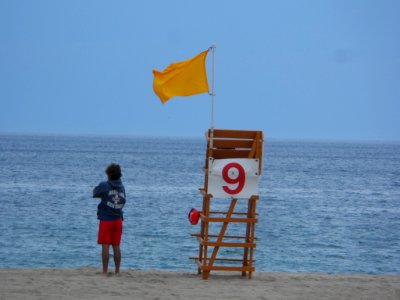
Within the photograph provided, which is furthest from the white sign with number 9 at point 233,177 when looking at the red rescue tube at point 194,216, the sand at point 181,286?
the sand at point 181,286

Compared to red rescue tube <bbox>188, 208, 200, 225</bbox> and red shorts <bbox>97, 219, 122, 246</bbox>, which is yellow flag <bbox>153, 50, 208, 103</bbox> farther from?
red shorts <bbox>97, 219, 122, 246</bbox>

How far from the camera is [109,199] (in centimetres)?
1157

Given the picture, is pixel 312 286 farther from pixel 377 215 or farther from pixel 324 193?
pixel 324 193

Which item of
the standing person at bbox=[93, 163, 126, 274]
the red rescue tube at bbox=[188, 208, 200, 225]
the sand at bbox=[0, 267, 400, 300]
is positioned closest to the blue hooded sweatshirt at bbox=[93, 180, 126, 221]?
the standing person at bbox=[93, 163, 126, 274]

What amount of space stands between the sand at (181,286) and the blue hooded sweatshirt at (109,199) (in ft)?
3.00

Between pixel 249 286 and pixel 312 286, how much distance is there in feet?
3.03

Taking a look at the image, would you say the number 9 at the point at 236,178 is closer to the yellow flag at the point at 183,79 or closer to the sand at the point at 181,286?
the yellow flag at the point at 183,79

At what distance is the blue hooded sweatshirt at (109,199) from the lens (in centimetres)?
1154

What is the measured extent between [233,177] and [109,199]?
1.79 m

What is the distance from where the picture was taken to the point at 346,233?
2867cm

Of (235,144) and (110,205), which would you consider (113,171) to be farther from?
(235,144)

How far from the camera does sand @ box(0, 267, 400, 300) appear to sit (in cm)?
1038

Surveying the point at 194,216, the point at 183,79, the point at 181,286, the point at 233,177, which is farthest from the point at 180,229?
the point at 181,286

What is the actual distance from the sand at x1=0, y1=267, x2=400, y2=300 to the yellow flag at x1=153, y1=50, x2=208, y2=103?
2735 mm
